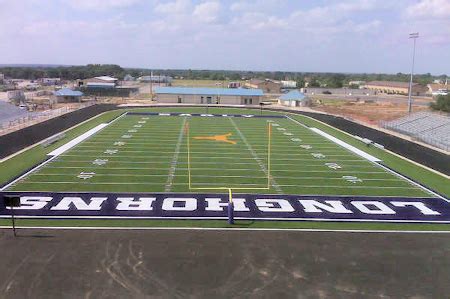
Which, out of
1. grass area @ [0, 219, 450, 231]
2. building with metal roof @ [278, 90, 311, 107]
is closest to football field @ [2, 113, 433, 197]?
grass area @ [0, 219, 450, 231]

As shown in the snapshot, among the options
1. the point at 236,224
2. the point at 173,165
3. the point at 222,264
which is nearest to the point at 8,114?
the point at 173,165

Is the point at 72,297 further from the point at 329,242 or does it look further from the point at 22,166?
the point at 22,166

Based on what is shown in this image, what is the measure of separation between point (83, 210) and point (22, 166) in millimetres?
8615

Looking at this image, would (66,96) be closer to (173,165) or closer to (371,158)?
(173,165)

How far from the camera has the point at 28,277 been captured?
11195mm

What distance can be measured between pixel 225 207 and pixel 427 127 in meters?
28.4

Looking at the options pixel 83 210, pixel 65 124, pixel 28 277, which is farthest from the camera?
pixel 65 124

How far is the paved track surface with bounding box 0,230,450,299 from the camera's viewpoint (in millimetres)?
10750

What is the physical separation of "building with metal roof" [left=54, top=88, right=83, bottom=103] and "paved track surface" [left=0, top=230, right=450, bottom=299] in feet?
196

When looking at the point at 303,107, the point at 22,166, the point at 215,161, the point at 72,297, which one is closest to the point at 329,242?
the point at 72,297

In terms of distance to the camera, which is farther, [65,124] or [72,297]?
[65,124]

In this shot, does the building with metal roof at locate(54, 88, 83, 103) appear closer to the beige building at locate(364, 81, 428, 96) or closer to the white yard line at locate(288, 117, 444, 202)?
the white yard line at locate(288, 117, 444, 202)

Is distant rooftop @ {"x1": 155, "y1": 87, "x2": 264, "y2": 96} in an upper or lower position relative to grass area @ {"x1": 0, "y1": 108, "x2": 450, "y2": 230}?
upper

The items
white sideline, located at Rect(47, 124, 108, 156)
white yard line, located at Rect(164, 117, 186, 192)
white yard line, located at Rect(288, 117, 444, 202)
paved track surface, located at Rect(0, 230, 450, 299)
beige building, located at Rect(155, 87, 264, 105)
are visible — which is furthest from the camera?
beige building, located at Rect(155, 87, 264, 105)
